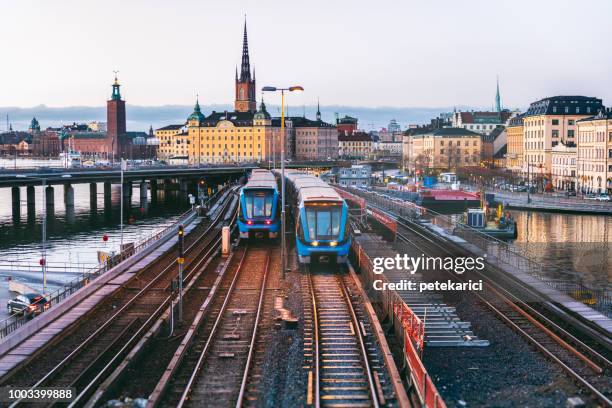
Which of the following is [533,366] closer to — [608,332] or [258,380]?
[608,332]

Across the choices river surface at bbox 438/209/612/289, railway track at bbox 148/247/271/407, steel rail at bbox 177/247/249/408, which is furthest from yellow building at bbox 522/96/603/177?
railway track at bbox 148/247/271/407

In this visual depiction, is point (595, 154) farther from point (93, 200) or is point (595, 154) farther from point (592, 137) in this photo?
point (93, 200)

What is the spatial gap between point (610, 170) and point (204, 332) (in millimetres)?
74298

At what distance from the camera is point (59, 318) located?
23062mm

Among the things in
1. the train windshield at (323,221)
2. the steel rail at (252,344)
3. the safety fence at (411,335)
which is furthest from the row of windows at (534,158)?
the steel rail at (252,344)

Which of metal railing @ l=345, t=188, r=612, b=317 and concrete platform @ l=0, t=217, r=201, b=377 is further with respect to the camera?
metal railing @ l=345, t=188, r=612, b=317

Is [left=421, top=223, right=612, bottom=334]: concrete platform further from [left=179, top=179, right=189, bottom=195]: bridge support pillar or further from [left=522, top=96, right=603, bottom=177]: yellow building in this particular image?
[left=179, top=179, right=189, bottom=195]: bridge support pillar

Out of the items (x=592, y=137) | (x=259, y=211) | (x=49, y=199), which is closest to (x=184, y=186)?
(x=49, y=199)

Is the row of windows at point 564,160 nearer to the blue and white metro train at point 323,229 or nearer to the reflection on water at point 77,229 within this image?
the reflection on water at point 77,229

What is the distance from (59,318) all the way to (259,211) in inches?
678

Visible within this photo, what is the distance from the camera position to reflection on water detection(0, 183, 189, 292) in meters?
53.9

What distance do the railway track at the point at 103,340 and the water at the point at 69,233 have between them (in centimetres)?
1107

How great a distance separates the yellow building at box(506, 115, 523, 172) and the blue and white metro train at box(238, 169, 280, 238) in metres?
93.2

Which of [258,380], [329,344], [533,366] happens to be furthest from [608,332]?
[258,380]
